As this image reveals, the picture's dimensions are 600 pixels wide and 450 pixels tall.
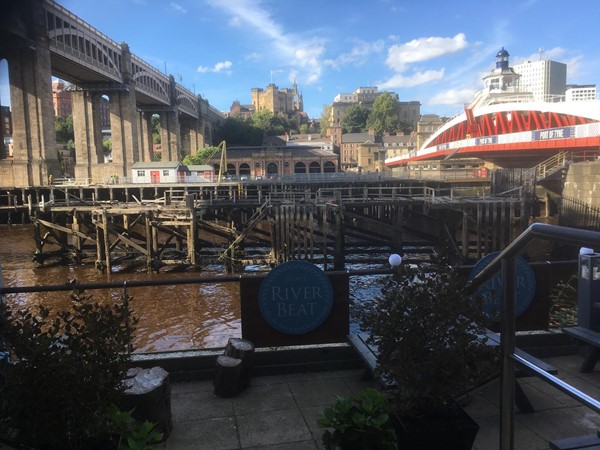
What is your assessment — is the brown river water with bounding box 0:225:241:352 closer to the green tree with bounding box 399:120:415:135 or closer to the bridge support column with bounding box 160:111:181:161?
the bridge support column with bounding box 160:111:181:161

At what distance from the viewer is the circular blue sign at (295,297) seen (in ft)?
17.4

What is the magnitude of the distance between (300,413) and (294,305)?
1301 mm

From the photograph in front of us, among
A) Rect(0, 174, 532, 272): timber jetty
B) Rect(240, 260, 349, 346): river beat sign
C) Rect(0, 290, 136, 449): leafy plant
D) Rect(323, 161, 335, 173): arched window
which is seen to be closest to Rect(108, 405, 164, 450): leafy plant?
Rect(0, 290, 136, 449): leafy plant

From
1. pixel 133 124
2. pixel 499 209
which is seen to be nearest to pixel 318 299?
pixel 499 209

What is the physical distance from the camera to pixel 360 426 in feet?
9.17

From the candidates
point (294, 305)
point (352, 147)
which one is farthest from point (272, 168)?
point (294, 305)

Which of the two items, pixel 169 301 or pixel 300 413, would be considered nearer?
pixel 300 413

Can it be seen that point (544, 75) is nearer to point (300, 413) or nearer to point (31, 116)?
point (31, 116)

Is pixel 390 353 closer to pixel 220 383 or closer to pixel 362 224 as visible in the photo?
pixel 220 383

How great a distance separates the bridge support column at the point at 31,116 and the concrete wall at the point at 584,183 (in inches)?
1838

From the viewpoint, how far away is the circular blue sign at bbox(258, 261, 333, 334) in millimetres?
5301

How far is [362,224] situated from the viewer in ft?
122

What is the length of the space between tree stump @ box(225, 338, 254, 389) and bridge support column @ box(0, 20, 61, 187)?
164 ft

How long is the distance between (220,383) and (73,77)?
218ft
